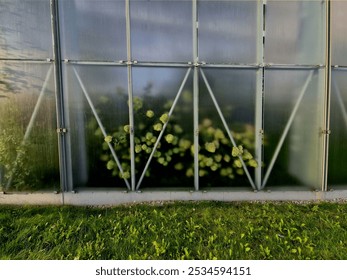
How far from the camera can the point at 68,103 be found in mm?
3275

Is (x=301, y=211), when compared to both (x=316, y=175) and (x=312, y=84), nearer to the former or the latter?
(x=316, y=175)

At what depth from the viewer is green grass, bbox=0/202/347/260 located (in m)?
2.33

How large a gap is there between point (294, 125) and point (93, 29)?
3438mm

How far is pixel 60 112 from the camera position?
3248mm

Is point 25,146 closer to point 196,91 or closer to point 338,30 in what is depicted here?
point 196,91

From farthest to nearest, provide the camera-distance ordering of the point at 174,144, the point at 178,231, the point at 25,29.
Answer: the point at 174,144 → the point at 25,29 → the point at 178,231

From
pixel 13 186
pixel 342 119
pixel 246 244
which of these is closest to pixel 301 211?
pixel 246 244

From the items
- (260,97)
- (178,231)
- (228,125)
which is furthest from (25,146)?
(260,97)

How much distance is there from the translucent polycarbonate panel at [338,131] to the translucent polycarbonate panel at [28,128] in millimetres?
4347

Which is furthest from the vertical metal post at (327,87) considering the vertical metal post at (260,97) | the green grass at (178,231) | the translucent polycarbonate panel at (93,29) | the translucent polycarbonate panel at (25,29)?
the translucent polycarbonate panel at (25,29)

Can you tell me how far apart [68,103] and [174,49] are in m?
1.82

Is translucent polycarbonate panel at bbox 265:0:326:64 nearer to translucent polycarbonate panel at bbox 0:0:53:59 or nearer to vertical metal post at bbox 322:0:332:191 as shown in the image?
vertical metal post at bbox 322:0:332:191

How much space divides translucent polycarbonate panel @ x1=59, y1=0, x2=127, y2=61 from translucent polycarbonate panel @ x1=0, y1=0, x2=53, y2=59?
24cm

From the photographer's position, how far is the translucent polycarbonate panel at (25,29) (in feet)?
10.3
